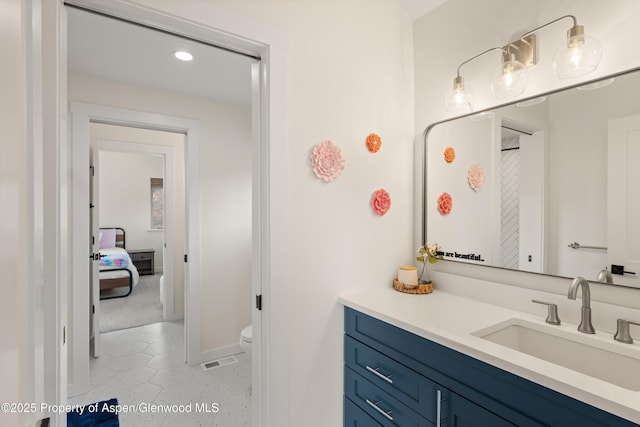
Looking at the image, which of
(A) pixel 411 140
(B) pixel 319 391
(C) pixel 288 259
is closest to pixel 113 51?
(C) pixel 288 259

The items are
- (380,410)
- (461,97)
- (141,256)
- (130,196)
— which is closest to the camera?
(380,410)

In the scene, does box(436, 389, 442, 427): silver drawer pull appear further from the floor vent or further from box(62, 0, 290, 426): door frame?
the floor vent

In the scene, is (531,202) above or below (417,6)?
below

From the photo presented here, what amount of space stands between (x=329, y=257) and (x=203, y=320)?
6.21 feet

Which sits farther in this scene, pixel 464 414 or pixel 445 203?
pixel 445 203

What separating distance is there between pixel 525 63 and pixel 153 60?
232cm

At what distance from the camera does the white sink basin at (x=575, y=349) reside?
3.35 feet

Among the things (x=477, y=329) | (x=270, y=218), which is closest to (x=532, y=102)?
(x=477, y=329)

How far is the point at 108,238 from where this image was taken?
582cm

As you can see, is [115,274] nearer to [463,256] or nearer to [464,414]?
[463,256]

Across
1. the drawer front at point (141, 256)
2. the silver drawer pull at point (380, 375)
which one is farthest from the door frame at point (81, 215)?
the drawer front at point (141, 256)

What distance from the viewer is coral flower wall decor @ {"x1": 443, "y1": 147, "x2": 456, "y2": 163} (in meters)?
1.73

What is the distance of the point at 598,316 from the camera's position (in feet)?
3.84

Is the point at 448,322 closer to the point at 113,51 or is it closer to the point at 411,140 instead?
the point at 411,140
